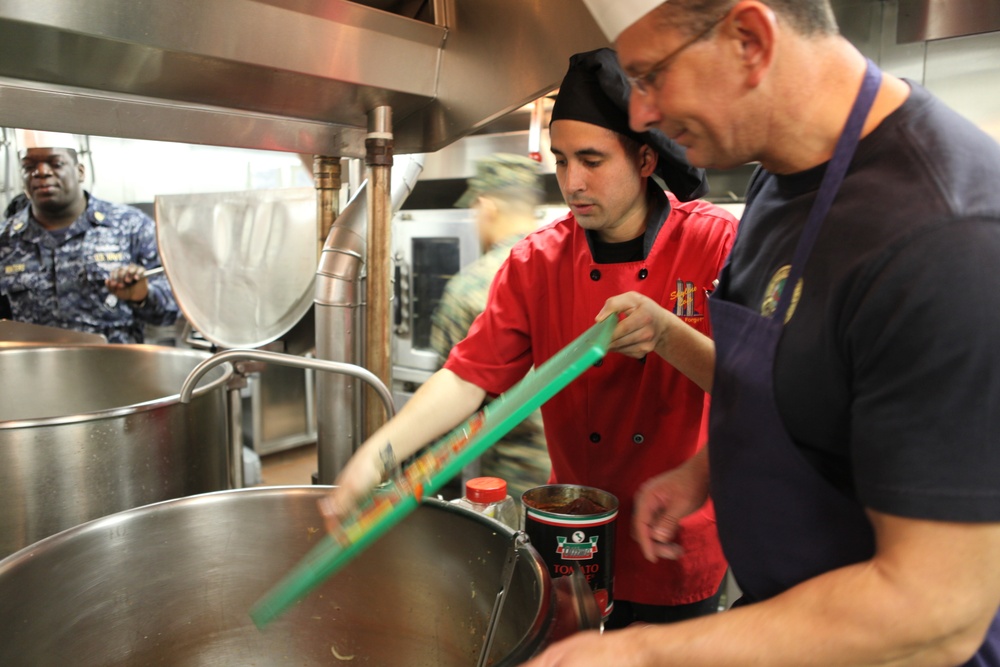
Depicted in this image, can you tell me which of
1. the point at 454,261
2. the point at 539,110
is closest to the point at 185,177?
the point at 454,261

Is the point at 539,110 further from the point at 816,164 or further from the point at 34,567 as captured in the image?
the point at 34,567

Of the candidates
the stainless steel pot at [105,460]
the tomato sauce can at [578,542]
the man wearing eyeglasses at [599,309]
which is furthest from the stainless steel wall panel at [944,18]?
the stainless steel pot at [105,460]

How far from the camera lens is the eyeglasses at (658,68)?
2.04 feet

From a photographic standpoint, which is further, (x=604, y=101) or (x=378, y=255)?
(x=378, y=255)

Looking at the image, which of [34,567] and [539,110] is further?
[539,110]

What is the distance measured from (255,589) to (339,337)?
0.62 m

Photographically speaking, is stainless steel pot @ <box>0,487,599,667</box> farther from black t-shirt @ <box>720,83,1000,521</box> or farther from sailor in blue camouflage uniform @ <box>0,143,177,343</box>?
sailor in blue camouflage uniform @ <box>0,143,177,343</box>

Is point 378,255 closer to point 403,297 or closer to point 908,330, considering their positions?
point 908,330

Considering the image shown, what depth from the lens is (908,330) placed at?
524 millimetres

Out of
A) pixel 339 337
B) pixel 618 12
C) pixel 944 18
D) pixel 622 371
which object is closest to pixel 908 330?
pixel 618 12

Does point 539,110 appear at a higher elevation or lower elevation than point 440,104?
higher

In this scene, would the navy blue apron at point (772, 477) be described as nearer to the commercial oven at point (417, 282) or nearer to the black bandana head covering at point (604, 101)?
the black bandana head covering at point (604, 101)

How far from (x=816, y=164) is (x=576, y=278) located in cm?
62

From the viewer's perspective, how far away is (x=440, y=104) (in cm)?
132
